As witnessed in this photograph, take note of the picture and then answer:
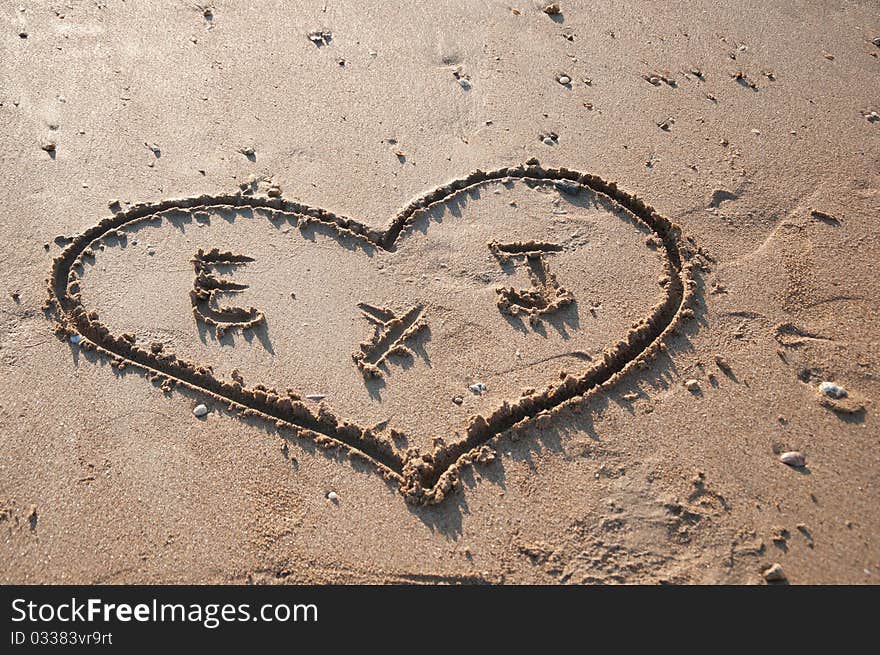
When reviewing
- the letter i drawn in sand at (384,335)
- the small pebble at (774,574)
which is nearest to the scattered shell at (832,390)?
the small pebble at (774,574)

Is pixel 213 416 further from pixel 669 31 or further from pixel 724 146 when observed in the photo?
pixel 669 31

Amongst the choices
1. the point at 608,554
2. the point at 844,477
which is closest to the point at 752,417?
the point at 844,477

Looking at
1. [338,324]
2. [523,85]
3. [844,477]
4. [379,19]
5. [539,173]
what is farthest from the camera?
[379,19]

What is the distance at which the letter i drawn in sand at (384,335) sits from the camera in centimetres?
293

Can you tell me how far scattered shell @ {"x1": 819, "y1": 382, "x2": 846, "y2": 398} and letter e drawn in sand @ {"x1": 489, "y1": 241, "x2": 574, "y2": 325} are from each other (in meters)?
0.99

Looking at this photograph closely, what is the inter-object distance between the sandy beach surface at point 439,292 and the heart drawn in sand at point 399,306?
13 mm

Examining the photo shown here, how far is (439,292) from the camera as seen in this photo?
10.4 ft

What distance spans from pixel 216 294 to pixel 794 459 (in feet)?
7.50

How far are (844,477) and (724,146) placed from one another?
1.87 m

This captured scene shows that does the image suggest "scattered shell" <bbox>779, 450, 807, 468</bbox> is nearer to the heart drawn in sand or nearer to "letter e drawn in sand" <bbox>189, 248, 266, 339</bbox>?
the heart drawn in sand

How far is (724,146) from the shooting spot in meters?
3.78

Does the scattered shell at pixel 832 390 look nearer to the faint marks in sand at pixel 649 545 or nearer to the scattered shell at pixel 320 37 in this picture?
the faint marks in sand at pixel 649 545

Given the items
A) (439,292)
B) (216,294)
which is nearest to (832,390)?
(439,292)

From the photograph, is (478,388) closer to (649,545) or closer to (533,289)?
(533,289)
